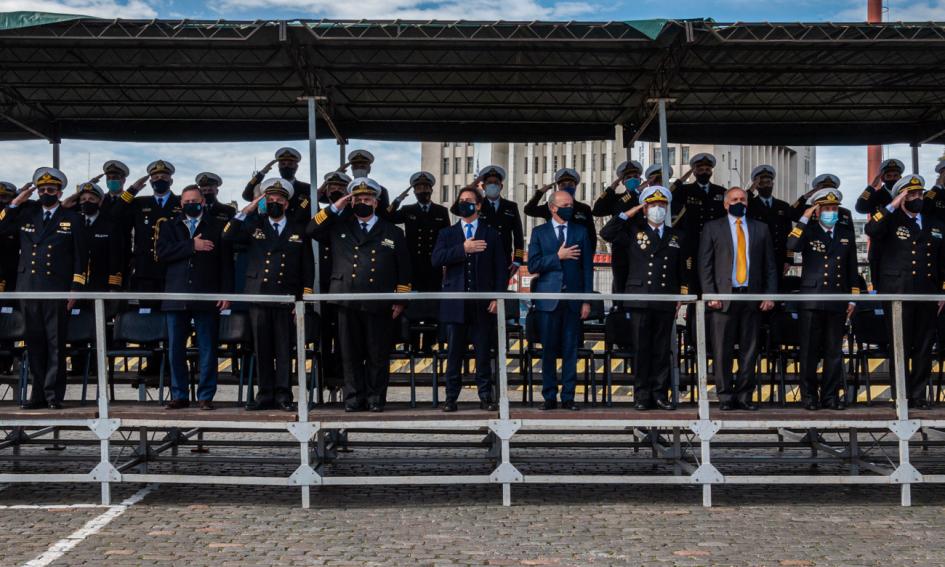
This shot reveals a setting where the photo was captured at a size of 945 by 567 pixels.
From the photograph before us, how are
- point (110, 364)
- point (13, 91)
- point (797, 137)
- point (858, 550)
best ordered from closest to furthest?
point (858, 550)
point (110, 364)
point (13, 91)
point (797, 137)

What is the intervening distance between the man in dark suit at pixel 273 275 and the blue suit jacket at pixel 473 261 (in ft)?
Result: 4.14

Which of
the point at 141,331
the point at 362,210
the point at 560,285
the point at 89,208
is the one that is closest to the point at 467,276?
the point at 560,285

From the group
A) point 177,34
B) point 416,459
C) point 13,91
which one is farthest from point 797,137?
point 13,91

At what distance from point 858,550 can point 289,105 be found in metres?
7.99

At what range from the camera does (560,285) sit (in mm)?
8969

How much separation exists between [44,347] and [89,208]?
188 centimetres

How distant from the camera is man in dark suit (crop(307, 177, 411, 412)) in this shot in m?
8.55

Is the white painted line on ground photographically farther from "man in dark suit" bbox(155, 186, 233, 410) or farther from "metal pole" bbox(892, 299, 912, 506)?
"metal pole" bbox(892, 299, 912, 506)

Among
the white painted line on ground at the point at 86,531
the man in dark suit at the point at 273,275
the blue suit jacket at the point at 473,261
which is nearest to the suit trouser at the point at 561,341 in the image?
the blue suit jacket at the point at 473,261

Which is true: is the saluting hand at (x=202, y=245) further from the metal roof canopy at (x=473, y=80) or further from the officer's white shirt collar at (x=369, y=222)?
the metal roof canopy at (x=473, y=80)

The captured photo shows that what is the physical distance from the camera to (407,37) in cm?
912

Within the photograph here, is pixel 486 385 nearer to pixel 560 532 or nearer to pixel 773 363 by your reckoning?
pixel 560 532

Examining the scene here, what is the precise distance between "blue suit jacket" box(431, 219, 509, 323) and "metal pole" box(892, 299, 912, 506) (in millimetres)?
3451

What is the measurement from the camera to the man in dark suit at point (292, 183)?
10250 mm
